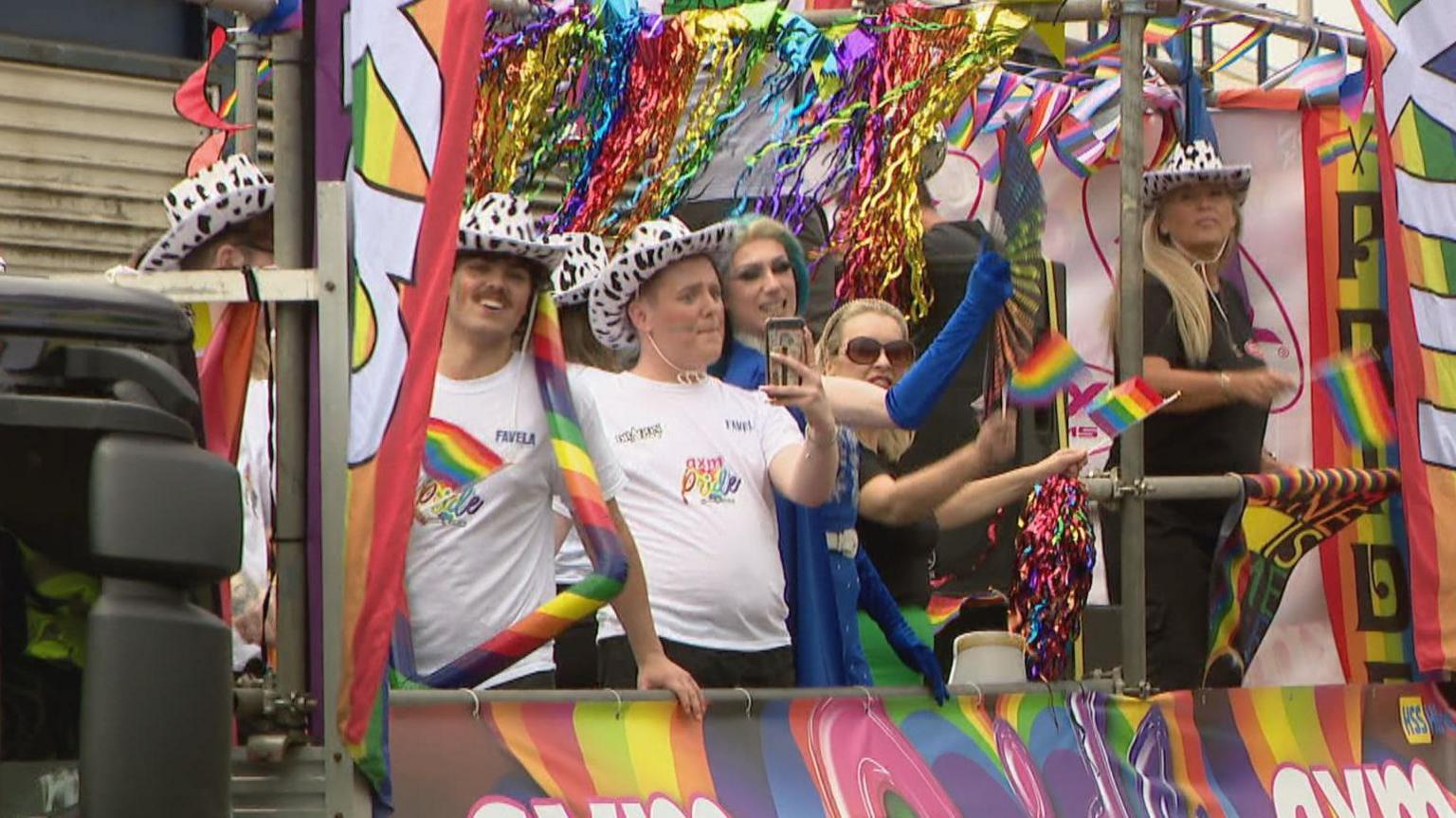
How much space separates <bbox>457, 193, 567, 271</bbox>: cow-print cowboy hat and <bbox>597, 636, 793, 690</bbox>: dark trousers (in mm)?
926

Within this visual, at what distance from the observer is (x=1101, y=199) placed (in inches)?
345

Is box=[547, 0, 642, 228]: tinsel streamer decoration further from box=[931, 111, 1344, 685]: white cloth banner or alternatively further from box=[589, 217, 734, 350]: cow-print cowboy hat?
box=[931, 111, 1344, 685]: white cloth banner

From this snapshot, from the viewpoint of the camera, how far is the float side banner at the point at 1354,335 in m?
7.92

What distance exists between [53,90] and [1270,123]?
3.91m

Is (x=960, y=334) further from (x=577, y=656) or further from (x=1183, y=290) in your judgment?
(x=1183, y=290)

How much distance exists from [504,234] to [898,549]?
1.59 m

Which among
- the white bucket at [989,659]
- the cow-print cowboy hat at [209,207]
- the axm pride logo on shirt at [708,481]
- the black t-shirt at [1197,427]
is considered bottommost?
the white bucket at [989,659]

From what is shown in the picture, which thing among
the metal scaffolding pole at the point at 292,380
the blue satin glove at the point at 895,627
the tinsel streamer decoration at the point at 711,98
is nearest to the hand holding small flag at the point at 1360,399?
the blue satin glove at the point at 895,627

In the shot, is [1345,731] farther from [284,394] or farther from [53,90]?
[53,90]

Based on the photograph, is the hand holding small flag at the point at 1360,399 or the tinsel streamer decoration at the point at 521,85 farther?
the hand holding small flag at the point at 1360,399

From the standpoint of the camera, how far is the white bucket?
6.48 m

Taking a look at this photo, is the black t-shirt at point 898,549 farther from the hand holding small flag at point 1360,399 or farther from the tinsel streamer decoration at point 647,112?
the hand holding small flag at point 1360,399

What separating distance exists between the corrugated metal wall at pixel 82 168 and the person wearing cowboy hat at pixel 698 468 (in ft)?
10.8

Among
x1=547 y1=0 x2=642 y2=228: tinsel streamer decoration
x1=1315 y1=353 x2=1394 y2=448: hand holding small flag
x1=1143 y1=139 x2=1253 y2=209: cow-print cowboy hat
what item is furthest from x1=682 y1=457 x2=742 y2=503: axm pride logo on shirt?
x1=1315 y1=353 x2=1394 y2=448: hand holding small flag
